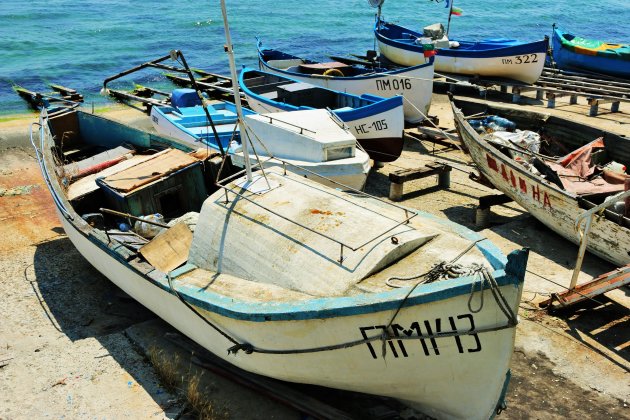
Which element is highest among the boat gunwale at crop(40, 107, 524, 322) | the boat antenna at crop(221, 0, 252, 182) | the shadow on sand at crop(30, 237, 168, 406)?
the boat antenna at crop(221, 0, 252, 182)

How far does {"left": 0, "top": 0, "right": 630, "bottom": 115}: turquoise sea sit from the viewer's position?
32.0m

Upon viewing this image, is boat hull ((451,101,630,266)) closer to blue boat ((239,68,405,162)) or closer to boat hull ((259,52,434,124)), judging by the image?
blue boat ((239,68,405,162))

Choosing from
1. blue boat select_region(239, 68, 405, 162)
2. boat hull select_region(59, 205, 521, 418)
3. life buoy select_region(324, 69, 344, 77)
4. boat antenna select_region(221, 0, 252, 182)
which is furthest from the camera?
life buoy select_region(324, 69, 344, 77)

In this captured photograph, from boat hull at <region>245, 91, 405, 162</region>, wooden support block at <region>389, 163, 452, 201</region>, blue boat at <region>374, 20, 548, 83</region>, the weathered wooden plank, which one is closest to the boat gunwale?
the weathered wooden plank

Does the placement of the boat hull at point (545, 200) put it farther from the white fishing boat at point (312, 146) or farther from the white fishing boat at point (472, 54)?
the white fishing boat at point (472, 54)

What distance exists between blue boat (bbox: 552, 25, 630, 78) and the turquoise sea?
14.6 metres

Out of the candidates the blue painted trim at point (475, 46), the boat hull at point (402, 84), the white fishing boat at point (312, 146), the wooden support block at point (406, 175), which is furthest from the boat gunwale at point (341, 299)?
the blue painted trim at point (475, 46)

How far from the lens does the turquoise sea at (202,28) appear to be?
3203 cm

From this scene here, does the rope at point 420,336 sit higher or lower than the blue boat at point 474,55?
higher

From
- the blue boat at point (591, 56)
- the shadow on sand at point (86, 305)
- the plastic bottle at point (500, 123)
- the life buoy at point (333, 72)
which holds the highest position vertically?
the plastic bottle at point (500, 123)

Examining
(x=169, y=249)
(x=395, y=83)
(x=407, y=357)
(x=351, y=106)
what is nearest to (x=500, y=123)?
(x=351, y=106)

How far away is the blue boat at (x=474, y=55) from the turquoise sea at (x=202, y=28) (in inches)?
420

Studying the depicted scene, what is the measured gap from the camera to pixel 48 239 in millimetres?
11570

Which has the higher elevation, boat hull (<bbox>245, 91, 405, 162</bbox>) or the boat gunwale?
the boat gunwale
